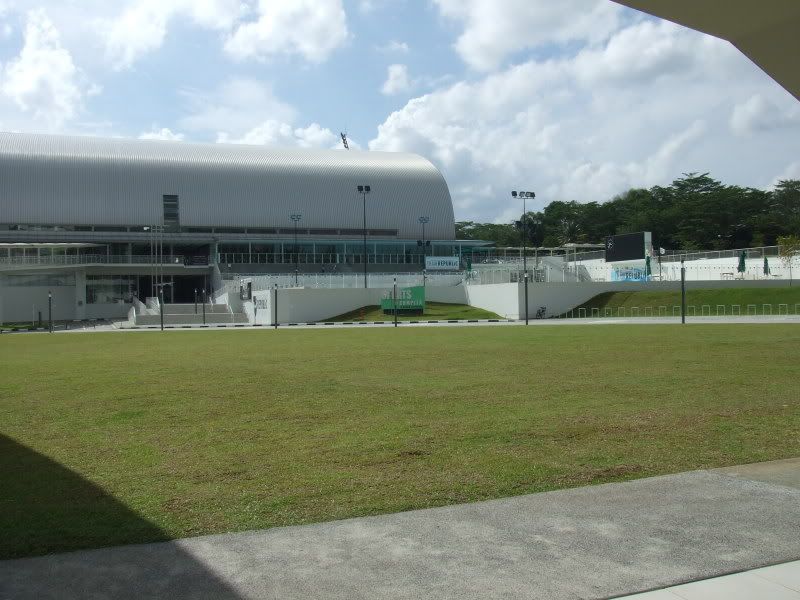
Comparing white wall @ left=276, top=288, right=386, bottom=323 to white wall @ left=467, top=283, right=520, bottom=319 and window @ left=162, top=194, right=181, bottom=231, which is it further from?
window @ left=162, top=194, right=181, bottom=231

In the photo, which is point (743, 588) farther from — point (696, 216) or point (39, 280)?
point (696, 216)

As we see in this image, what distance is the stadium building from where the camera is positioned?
255 ft

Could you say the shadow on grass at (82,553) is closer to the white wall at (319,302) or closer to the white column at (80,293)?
the white wall at (319,302)

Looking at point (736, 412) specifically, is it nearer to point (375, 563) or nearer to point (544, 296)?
point (375, 563)

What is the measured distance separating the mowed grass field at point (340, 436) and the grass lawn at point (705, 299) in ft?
134

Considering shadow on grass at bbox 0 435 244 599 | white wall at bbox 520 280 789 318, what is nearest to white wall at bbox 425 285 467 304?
white wall at bbox 520 280 789 318

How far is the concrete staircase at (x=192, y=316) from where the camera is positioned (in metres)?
65.0

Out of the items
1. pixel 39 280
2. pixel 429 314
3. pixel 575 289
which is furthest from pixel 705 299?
pixel 39 280

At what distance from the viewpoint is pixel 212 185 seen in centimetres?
8612

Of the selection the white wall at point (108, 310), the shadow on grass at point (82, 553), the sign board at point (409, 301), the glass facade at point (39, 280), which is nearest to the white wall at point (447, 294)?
the sign board at point (409, 301)

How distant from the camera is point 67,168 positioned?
81750 mm

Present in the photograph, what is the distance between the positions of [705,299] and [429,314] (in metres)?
21.3

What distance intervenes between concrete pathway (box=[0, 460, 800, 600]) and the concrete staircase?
61464mm

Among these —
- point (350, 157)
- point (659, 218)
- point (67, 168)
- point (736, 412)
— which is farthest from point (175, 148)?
point (736, 412)
